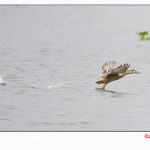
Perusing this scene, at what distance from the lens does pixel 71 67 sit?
140 inches

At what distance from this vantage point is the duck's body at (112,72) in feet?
11.6

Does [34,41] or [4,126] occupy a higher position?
[34,41]

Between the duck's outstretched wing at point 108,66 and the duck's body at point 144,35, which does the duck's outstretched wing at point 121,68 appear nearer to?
the duck's outstretched wing at point 108,66

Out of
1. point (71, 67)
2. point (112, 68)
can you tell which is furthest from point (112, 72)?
point (71, 67)

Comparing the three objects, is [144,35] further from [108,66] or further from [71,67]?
[71,67]

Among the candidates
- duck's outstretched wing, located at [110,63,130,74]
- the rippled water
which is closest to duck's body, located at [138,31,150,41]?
the rippled water

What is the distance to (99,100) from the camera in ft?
11.6

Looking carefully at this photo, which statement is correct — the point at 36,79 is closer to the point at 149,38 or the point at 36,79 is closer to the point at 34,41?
the point at 34,41

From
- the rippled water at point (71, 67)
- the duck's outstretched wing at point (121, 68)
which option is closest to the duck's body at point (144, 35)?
the rippled water at point (71, 67)

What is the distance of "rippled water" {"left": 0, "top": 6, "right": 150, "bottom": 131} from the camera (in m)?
3.50

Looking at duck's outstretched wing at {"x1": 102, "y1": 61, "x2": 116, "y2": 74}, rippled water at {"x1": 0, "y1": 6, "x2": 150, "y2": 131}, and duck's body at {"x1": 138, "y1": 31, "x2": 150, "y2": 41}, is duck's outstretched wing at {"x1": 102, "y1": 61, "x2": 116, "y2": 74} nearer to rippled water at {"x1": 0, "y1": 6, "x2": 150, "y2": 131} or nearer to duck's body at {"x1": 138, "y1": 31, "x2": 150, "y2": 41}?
rippled water at {"x1": 0, "y1": 6, "x2": 150, "y2": 131}

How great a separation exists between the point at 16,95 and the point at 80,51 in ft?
1.44

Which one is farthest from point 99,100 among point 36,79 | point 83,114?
point 36,79
